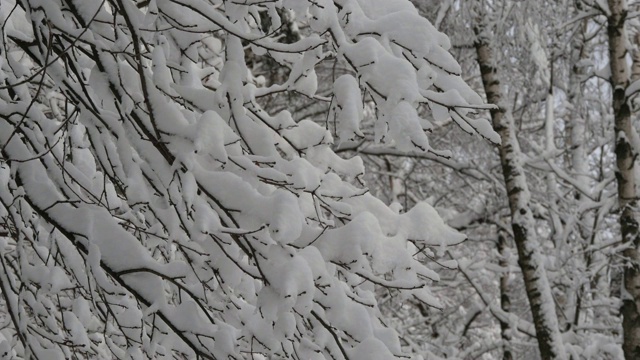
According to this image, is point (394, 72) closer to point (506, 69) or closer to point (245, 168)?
point (245, 168)

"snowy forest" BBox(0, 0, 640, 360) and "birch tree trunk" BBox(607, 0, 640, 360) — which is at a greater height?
"birch tree trunk" BBox(607, 0, 640, 360)

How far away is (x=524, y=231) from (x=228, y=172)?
3.69m

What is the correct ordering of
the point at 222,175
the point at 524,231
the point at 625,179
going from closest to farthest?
the point at 222,175, the point at 625,179, the point at 524,231

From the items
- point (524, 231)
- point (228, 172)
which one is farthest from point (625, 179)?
point (228, 172)

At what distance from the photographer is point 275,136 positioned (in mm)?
2352

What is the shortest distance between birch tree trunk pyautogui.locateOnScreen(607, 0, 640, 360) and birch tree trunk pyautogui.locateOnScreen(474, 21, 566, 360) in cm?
54

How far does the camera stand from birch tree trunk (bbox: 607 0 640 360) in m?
4.48

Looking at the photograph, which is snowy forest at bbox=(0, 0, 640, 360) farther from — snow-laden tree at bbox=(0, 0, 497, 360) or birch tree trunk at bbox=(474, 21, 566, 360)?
birch tree trunk at bbox=(474, 21, 566, 360)

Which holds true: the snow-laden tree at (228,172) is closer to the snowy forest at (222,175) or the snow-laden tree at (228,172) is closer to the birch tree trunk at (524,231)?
the snowy forest at (222,175)

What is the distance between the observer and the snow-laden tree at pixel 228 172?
5.93 feet

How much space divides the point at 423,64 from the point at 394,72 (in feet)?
0.58

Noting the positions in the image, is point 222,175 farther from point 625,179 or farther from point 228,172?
point 625,179

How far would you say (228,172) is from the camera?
1932 mm

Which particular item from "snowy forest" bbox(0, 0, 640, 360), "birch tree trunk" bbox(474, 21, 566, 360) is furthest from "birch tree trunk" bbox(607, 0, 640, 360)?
"snowy forest" bbox(0, 0, 640, 360)
